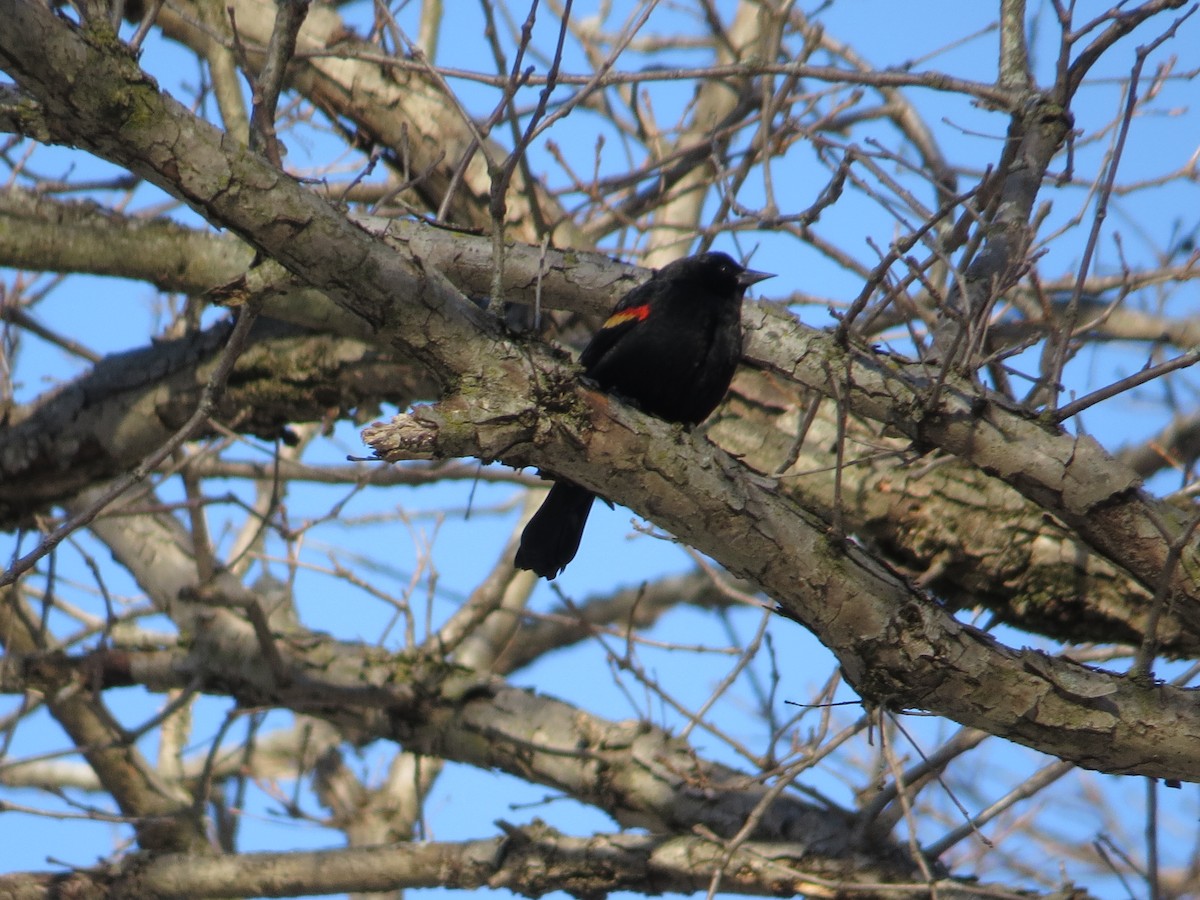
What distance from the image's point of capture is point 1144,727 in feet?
9.97

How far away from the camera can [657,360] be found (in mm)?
4082

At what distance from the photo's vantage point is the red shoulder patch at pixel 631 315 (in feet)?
13.6

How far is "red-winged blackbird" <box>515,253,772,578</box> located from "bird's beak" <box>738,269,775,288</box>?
13 centimetres

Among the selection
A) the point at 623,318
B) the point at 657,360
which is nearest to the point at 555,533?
the point at 657,360

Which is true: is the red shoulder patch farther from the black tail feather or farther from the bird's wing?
the black tail feather

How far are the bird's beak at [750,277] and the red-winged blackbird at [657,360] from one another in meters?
0.13

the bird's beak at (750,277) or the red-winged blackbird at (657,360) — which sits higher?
the bird's beak at (750,277)

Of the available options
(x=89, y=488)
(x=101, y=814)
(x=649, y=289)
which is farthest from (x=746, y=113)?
(x=101, y=814)

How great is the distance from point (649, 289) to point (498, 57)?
38.2 inches

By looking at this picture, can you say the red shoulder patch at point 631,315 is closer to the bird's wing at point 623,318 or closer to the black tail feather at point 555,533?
the bird's wing at point 623,318

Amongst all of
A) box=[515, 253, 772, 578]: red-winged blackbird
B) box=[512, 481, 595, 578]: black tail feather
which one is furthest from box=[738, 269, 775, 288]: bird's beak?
box=[512, 481, 595, 578]: black tail feather

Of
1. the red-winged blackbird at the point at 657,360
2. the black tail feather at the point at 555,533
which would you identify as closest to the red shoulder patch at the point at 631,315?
the red-winged blackbird at the point at 657,360

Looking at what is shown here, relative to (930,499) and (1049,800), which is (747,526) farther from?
(1049,800)

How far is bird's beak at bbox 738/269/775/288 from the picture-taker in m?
4.42
